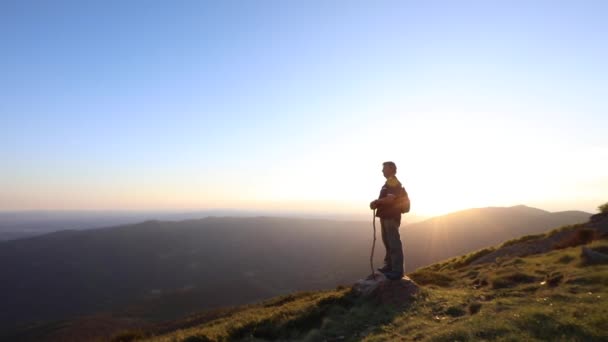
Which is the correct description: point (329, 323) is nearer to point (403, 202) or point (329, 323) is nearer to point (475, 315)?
point (475, 315)

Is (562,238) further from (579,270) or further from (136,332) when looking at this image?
(136,332)

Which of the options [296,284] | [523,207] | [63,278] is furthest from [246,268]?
[523,207]

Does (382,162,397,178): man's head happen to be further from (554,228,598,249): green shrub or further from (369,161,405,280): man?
(554,228,598,249): green shrub

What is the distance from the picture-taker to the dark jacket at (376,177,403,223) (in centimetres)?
1294

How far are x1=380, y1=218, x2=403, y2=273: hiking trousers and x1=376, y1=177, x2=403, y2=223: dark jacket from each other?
23 centimetres

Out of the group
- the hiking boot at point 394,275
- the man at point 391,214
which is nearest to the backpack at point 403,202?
the man at point 391,214

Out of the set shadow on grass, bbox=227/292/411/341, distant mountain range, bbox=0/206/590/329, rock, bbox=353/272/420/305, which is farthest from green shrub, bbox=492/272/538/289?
distant mountain range, bbox=0/206/590/329

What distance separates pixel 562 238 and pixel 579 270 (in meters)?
13.3

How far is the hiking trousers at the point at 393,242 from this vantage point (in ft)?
43.1

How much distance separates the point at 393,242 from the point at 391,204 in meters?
1.42

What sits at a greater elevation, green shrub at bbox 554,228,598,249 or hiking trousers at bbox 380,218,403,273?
hiking trousers at bbox 380,218,403,273

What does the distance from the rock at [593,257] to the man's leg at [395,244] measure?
7859 millimetres

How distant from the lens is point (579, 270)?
13359 mm

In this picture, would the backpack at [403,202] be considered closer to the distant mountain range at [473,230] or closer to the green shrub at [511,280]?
the green shrub at [511,280]
